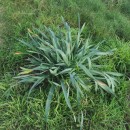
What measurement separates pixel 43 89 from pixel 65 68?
15.1 inches

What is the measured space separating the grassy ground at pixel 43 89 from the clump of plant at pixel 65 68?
132 mm

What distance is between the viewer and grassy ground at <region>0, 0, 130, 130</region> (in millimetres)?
3617

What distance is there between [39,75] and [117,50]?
122cm

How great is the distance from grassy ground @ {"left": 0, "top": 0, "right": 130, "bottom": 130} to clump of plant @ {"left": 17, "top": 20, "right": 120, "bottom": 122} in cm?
13

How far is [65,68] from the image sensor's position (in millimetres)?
3836

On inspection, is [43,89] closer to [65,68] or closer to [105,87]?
[65,68]

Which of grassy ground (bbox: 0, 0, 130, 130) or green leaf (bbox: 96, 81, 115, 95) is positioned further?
green leaf (bbox: 96, 81, 115, 95)

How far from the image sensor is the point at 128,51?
4.32 m

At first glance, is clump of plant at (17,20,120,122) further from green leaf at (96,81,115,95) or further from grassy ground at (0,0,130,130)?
grassy ground at (0,0,130,130)

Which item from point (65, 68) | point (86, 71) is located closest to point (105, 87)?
point (86, 71)

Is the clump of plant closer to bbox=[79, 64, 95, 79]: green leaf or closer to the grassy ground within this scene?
bbox=[79, 64, 95, 79]: green leaf

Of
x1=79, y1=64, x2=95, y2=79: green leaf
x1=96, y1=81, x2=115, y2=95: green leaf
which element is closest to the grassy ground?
x1=96, y1=81, x2=115, y2=95: green leaf

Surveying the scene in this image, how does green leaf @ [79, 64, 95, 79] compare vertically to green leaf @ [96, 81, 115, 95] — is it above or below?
above

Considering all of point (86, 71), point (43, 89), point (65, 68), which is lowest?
point (43, 89)
